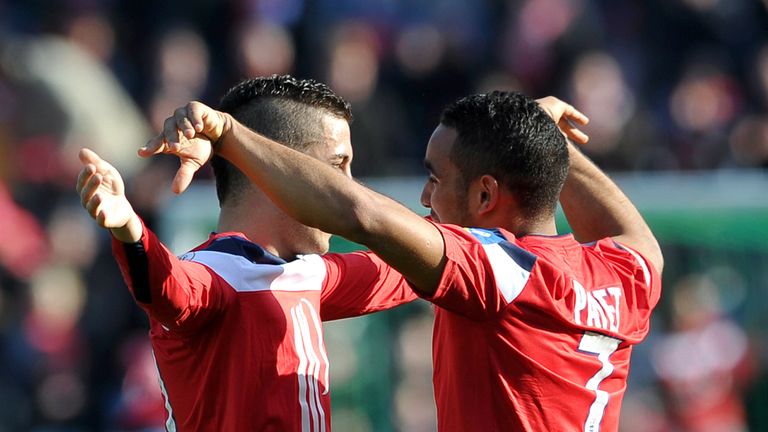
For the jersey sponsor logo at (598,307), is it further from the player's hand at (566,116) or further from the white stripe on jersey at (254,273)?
the white stripe on jersey at (254,273)

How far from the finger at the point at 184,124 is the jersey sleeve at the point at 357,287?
36.7 inches

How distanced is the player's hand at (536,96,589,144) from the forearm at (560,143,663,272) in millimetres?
50

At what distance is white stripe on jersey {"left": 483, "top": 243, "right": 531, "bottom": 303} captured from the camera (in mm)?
3279

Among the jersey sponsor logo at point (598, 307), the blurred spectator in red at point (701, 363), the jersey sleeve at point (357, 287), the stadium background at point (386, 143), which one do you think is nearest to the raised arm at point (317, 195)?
the jersey sponsor logo at point (598, 307)

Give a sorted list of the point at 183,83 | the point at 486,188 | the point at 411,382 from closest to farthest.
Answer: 1. the point at 486,188
2. the point at 411,382
3. the point at 183,83

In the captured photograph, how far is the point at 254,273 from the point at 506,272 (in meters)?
0.72

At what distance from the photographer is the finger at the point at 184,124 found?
293 centimetres

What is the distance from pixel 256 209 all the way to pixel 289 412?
64cm

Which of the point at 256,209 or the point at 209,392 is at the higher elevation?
the point at 256,209

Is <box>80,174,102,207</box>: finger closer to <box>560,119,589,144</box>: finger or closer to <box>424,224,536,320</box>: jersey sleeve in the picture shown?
<box>424,224,536,320</box>: jersey sleeve

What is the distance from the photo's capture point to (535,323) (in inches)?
133

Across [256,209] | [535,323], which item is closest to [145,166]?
[256,209]

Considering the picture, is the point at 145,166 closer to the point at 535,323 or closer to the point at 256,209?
the point at 256,209

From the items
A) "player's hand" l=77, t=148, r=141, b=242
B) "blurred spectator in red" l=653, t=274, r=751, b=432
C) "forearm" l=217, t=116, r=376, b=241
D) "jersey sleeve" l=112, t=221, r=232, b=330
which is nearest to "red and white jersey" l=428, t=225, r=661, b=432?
"forearm" l=217, t=116, r=376, b=241
